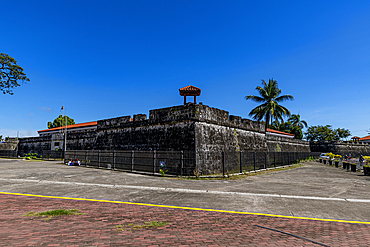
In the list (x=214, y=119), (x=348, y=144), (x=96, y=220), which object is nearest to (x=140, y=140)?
(x=214, y=119)

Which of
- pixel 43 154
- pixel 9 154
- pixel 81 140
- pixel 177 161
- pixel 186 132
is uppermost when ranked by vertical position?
pixel 186 132

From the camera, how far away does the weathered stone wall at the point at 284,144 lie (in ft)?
90.5

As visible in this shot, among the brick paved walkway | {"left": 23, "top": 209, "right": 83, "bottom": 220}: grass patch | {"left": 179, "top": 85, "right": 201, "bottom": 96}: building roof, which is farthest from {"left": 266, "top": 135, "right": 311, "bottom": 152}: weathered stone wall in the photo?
{"left": 23, "top": 209, "right": 83, "bottom": 220}: grass patch

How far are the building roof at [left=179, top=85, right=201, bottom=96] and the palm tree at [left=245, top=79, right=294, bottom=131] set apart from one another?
15.8 meters

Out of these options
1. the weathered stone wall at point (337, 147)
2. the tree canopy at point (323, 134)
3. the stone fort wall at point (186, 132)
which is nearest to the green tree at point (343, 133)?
the tree canopy at point (323, 134)

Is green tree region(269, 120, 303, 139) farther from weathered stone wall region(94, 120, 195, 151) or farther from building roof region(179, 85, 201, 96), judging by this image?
weathered stone wall region(94, 120, 195, 151)

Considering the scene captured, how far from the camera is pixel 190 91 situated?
20.2 m

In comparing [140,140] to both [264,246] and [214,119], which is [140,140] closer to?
[214,119]

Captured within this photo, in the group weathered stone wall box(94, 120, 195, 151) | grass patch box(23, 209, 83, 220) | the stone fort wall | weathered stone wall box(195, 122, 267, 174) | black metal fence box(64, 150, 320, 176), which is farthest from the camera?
weathered stone wall box(94, 120, 195, 151)

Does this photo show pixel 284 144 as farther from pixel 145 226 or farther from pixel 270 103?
pixel 145 226

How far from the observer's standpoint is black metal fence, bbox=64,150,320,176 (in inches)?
488

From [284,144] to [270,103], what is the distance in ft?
21.6

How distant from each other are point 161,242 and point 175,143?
10.1m

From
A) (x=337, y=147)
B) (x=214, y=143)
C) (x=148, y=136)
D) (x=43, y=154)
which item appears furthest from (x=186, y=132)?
(x=337, y=147)
